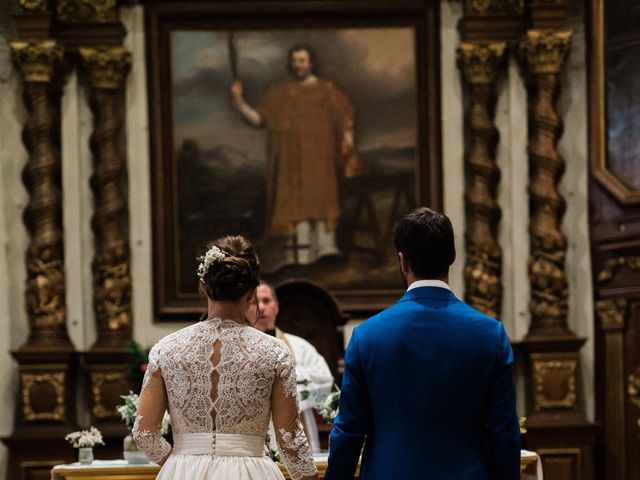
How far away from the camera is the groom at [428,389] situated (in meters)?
4.23

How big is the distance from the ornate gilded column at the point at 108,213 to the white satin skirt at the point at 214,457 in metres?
5.44

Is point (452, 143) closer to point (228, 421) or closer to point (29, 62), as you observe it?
point (29, 62)

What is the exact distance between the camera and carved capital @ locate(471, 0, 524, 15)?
1039 cm

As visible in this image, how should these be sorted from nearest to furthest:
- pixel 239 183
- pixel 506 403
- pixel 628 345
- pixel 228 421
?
pixel 506 403 < pixel 228 421 < pixel 628 345 < pixel 239 183

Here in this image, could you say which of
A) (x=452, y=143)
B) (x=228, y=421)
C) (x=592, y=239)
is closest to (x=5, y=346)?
(x=452, y=143)

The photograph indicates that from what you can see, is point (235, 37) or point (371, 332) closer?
point (371, 332)

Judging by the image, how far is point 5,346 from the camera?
10.2 metres

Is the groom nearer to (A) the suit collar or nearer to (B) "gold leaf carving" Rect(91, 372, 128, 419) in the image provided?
(A) the suit collar

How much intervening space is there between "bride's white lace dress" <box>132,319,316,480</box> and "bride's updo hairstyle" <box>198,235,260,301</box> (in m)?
0.12

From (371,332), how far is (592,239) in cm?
638

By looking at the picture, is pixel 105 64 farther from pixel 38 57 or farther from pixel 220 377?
pixel 220 377

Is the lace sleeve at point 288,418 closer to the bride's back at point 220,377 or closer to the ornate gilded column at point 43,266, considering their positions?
the bride's back at point 220,377

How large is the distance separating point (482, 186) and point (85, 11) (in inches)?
144

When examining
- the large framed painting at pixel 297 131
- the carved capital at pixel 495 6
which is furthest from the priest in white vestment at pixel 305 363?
the carved capital at pixel 495 6
